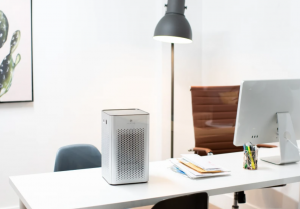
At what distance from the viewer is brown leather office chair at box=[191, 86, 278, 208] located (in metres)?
2.98

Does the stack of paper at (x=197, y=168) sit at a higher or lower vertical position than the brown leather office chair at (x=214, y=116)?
lower

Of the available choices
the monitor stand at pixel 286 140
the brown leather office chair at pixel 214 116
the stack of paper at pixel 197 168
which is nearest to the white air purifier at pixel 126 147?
the stack of paper at pixel 197 168

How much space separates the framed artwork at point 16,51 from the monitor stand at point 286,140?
212 cm

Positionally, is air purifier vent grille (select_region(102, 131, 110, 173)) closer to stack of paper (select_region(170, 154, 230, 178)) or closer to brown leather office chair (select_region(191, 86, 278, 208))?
stack of paper (select_region(170, 154, 230, 178))

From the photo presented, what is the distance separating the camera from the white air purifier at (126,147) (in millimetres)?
1617

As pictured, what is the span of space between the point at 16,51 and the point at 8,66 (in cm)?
15

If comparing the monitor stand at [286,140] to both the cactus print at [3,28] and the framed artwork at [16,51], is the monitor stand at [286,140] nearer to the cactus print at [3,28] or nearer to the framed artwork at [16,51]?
the framed artwork at [16,51]

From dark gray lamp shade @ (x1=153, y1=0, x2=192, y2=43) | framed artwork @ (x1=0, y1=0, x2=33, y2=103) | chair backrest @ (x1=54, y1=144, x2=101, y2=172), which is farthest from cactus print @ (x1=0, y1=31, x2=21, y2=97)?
dark gray lamp shade @ (x1=153, y1=0, x2=192, y2=43)

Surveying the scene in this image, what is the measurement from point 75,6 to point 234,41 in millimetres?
1552

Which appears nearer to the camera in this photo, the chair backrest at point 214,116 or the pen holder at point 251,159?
the pen holder at point 251,159

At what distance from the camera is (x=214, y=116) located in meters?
3.04

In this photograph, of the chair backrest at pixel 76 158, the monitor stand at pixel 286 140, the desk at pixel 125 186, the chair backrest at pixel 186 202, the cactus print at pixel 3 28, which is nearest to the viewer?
the chair backrest at pixel 186 202

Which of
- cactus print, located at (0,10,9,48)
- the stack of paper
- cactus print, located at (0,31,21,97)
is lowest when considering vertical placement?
the stack of paper

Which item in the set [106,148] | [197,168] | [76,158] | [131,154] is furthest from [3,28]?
[197,168]
